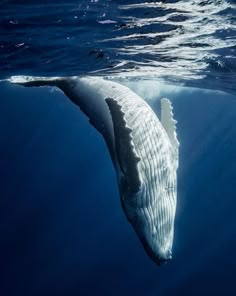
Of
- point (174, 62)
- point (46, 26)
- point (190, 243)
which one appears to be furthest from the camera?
point (190, 243)

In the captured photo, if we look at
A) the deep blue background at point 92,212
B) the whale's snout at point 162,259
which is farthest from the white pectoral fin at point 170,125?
the deep blue background at point 92,212

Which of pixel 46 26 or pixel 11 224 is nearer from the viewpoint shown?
pixel 46 26

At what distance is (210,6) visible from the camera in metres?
7.87

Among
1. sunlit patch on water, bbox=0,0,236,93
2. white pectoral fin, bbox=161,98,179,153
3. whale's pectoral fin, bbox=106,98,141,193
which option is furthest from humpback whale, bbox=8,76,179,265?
sunlit patch on water, bbox=0,0,236,93

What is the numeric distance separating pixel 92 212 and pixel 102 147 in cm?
1676

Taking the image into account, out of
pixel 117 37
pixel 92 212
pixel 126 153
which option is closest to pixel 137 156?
pixel 126 153

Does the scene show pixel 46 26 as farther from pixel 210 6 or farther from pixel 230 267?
pixel 230 267

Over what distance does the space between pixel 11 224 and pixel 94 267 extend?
51.0ft

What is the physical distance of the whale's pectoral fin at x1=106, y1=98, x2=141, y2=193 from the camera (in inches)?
70.0

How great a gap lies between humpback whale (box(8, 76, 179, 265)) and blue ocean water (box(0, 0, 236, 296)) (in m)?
1.28

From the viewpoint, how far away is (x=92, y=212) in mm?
80562

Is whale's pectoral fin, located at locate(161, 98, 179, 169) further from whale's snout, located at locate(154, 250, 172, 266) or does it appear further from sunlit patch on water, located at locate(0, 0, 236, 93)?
sunlit patch on water, located at locate(0, 0, 236, 93)

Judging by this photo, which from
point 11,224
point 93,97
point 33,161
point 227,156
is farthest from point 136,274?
point 33,161

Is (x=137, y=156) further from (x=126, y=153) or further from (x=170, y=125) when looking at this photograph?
(x=170, y=125)
